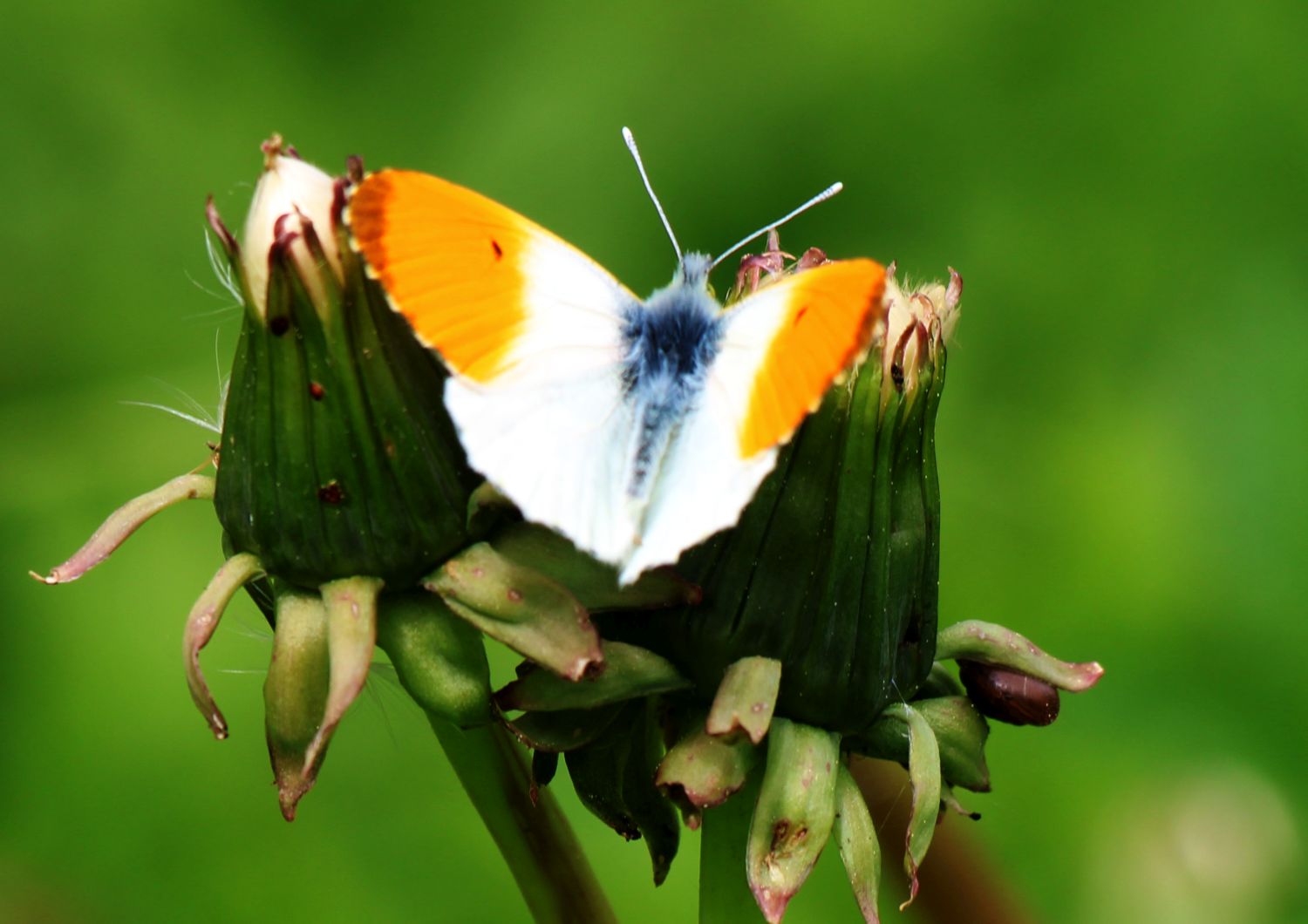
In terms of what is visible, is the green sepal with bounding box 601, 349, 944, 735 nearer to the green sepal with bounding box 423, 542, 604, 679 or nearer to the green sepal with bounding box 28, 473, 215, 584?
the green sepal with bounding box 423, 542, 604, 679

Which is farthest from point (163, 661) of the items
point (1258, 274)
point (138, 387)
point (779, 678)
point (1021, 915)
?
point (1258, 274)

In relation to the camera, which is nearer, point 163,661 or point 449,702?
point 449,702

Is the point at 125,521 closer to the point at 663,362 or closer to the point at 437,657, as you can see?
the point at 437,657

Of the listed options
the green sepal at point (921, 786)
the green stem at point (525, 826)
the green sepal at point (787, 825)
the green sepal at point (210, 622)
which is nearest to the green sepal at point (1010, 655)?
the green sepal at point (921, 786)

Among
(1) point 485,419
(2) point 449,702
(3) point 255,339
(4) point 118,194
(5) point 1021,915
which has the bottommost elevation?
(5) point 1021,915

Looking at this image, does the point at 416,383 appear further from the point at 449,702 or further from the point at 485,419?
the point at 449,702
